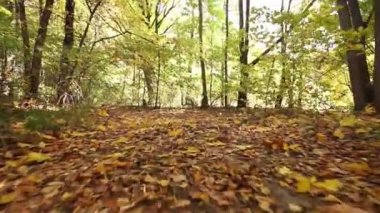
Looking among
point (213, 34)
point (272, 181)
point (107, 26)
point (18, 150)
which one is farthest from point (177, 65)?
point (272, 181)

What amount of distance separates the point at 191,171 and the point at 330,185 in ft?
3.63

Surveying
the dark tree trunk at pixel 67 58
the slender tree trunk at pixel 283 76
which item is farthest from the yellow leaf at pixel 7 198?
the slender tree trunk at pixel 283 76

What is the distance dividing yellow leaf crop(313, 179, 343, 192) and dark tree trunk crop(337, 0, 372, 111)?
472 centimetres

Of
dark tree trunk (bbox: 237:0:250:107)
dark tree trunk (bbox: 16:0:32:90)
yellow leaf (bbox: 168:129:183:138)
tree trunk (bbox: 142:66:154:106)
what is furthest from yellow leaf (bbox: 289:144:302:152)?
tree trunk (bbox: 142:66:154:106)

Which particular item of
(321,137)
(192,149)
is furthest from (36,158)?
(321,137)

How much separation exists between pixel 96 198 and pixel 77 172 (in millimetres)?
626

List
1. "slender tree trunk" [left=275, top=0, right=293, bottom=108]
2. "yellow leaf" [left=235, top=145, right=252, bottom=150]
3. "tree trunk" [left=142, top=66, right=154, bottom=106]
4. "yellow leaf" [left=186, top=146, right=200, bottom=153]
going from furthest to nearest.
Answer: "tree trunk" [left=142, top=66, right=154, bottom=106], "slender tree trunk" [left=275, top=0, right=293, bottom=108], "yellow leaf" [left=235, top=145, right=252, bottom=150], "yellow leaf" [left=186, top=146, right=200, bottom=153]

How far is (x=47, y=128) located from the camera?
473 cm

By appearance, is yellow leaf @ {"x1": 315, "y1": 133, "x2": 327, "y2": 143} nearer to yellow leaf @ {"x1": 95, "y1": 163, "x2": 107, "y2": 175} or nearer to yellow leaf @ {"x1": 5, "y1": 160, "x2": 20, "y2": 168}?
yellow leaf @ {"x1": 95, "y1": 163, "x2": 107, "y2": 175}

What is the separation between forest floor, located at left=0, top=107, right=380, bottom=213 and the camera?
252 cm

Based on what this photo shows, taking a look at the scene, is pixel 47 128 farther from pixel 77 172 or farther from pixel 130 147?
pixel 77 172

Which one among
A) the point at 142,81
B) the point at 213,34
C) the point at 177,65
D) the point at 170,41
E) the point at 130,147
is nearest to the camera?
the point at 130,147

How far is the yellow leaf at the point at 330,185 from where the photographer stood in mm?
2688

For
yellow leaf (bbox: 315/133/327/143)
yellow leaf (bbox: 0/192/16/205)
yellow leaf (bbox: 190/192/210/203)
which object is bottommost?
yellow leaf (bbox: 0/192/16/205)
